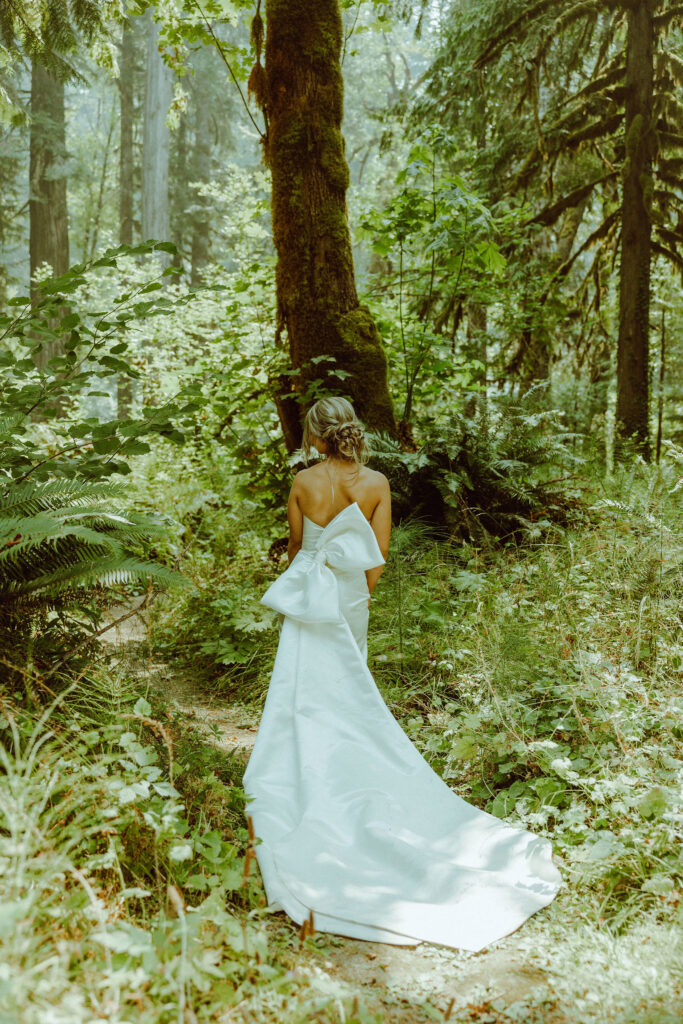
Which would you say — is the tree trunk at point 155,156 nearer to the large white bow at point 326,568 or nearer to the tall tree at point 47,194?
the tall tree at point 47,194

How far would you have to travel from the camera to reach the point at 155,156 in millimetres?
20359

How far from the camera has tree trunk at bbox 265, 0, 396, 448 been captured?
273 inches

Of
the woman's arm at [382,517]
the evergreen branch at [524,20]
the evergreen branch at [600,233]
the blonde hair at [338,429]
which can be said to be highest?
the evergreen branch at [524,20]

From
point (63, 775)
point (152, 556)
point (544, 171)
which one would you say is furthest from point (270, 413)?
point (544, 171)

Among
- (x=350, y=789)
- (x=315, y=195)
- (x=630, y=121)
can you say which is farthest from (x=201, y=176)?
(x=350, y=789)

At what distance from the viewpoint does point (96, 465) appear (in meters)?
3.85

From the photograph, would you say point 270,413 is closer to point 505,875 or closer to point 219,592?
point 219,592

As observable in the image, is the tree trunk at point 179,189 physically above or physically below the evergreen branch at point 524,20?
above

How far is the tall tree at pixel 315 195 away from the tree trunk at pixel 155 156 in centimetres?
1404

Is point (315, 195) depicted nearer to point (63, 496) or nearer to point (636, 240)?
point (63, 496)

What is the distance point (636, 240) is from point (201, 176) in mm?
19601

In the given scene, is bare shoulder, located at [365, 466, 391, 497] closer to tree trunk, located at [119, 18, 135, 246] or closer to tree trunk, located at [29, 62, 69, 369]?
tree trunk, located at [29, 62, 69, 369]

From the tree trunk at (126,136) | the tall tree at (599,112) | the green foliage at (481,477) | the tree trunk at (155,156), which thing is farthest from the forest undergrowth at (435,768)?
the tree trunk at (126,136)

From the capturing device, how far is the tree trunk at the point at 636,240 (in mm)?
9867
